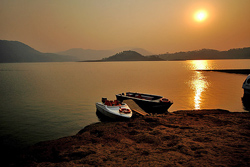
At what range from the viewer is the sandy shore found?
9837 millimetres

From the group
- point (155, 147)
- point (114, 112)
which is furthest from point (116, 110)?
point (155, 147)

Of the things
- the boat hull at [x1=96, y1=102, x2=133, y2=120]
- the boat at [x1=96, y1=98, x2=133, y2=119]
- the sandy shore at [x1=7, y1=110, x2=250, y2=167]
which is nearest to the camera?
the sandy shore at [x1=7, y1=110, x2=250, y2=167]

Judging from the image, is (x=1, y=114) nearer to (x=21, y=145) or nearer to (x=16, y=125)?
(x=16, y=125)

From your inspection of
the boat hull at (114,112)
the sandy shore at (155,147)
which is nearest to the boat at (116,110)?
the boat hull at (114,112)

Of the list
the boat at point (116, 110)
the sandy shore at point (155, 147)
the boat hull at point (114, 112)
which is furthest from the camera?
the boat at point (116, 110)

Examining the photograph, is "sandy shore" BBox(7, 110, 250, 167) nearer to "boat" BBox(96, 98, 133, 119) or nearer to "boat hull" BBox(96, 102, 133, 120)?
"boat hull" BBox(96, 102, 133, 120)

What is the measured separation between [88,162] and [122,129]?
6.00 meters

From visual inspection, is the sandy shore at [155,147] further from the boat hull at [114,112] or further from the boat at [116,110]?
the boat at [116,110]

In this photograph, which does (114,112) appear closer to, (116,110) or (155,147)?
(116,110)

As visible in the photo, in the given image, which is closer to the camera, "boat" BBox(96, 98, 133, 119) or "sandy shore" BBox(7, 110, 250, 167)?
"sandy shore" BBox(7, 110, 250, 167)

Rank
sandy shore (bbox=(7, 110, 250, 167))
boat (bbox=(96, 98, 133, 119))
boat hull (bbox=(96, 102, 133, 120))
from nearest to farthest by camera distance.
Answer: sandy shore (bbox=(7, 110, 250, 167)), boat hull (bbox=(96, 102, 133, 120)), boat (bbox=(96, 98, 133, 119))

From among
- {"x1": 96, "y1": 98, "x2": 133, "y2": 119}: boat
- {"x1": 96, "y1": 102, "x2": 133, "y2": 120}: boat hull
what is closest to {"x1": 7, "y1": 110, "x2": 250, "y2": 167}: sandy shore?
{"x1": 96, "y1": 102, "x2": 133, "y2": 120}: boat hull

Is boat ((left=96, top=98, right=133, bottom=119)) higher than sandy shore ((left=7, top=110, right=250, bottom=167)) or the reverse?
higher

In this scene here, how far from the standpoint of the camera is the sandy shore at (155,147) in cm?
984
